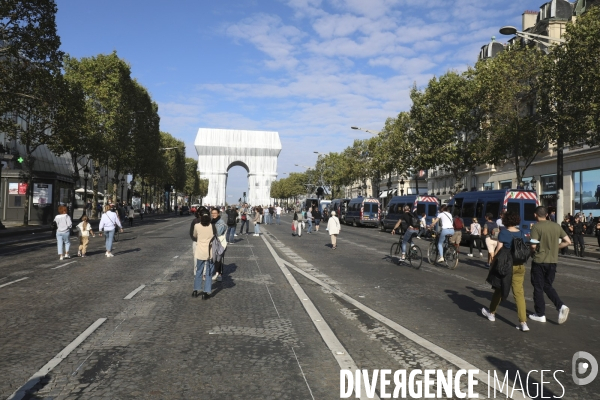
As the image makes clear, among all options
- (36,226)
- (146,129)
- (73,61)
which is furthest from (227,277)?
(146,129)

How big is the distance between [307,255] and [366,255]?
6.80 ft

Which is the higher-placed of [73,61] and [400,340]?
[73,61]

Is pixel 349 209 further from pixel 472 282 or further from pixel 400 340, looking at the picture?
pixel 400 340

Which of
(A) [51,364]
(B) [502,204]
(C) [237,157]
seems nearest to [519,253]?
(A) [51,364]

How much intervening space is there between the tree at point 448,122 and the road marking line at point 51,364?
1309 inches

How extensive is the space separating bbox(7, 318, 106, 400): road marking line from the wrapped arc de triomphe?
4242 inches

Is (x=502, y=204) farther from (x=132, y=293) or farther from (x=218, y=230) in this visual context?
(x=132, y=293)

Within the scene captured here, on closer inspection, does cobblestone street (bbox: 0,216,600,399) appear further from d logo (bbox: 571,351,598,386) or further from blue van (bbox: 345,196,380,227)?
blue van (bbox: 345,196,380,227)

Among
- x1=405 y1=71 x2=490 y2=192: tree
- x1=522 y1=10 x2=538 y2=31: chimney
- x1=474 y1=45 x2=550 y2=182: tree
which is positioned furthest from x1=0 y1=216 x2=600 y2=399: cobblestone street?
x1=522 y1=10 x2=538 y2=31: chimney

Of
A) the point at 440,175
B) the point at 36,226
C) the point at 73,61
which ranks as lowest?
the point at 36,226

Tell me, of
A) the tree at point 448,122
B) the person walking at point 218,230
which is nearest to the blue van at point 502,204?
the tree at point 448,122

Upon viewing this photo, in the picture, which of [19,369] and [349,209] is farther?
[349,209]

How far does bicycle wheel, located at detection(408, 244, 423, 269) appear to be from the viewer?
1422 centimetres

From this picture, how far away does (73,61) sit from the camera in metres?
40.7
